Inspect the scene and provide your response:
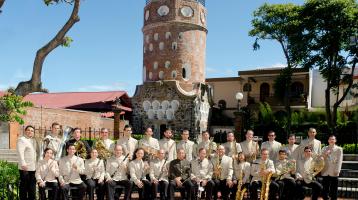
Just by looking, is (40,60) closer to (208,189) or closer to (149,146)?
(149,146)

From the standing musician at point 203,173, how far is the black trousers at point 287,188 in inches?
64.4

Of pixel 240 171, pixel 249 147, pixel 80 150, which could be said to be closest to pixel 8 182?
pixel 80 150

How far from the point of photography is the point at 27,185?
9633 millimetres

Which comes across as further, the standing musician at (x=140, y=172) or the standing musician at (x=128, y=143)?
the standing musician at (x=128, y=143)

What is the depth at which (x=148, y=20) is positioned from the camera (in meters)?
37.8

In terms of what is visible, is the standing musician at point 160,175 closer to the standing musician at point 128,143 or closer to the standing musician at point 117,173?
the standing musician at point 117,173

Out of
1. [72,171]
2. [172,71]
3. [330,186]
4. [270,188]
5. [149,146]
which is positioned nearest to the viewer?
[72,171]

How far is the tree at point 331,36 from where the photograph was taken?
26.7m

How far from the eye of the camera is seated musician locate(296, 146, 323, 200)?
10.3 m

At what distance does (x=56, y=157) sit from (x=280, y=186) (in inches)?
209

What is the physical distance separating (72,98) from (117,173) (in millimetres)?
31020

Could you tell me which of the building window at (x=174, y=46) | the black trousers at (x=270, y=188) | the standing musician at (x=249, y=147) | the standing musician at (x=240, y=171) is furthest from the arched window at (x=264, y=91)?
the black trousers at (x=270, y=188)

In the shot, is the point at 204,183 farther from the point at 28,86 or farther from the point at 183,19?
the point at 183,19

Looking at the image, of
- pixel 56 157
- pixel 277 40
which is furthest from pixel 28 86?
pixel 277 40
